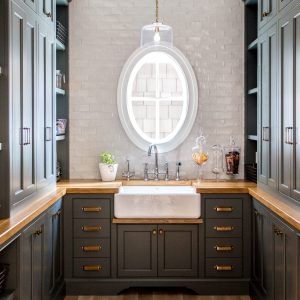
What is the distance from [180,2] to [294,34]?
7.24ft

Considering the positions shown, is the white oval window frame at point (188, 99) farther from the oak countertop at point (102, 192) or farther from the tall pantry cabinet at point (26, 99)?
the tall pantry cabinet at point (26, 99)

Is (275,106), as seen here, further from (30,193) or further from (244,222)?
(30,193)

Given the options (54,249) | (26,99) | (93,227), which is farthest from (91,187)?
(26,99)

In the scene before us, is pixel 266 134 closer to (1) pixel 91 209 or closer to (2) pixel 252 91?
(2) pixel 252 91

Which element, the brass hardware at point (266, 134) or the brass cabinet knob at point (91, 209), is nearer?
the brass hardware at point (266, 134)

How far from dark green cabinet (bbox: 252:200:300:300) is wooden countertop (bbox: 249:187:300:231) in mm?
77

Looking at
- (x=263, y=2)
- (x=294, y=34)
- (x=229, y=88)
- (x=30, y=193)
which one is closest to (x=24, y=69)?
(x=30, y=193)

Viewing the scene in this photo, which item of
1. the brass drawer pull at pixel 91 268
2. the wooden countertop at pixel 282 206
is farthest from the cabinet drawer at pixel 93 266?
the wooden countertop at pixel 282 206

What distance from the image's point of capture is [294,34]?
3586 mm

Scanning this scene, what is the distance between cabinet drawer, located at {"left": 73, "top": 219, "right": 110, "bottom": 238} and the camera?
4898mm

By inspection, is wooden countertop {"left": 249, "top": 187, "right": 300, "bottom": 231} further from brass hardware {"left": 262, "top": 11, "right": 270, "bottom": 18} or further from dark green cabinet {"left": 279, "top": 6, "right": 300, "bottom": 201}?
brass hardware {"left": 262, "top": 11, "right": 270, "bottom": 18}

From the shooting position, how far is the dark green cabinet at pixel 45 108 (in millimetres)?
4141

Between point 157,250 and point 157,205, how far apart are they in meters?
0.41

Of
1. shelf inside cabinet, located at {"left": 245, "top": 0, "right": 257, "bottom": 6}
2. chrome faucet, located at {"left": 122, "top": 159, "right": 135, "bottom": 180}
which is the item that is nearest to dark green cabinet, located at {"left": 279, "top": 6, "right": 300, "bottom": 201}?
shelf inside cabinet, located at {"left": 245, "top": 0, "right": 257, "bottom": 6}
